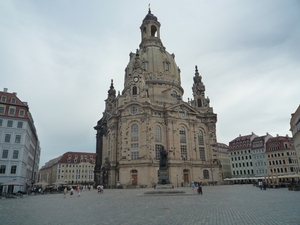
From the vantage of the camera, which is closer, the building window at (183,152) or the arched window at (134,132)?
the arched window at (134,132)

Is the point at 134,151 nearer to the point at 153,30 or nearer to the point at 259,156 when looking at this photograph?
the point at 153,30

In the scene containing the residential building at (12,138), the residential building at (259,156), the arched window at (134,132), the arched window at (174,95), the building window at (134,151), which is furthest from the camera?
the residential building at (259,156)

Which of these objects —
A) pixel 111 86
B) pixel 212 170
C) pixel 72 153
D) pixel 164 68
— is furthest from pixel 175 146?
pixel 72 153

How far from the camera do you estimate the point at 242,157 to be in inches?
3519

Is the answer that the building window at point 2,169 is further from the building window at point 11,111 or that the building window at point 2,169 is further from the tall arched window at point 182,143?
the tall arched window at point 182,143

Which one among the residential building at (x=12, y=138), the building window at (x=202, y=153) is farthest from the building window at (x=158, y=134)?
the residential building at (x=12, y=138)

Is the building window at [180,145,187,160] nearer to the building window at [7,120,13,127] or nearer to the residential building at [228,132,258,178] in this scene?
the building window at [7,120,13,127]

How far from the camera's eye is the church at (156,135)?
2103 inches

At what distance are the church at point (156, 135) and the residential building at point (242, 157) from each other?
103ft

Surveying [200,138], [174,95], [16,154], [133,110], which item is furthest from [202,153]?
[16,154]

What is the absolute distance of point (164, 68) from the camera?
72500mm

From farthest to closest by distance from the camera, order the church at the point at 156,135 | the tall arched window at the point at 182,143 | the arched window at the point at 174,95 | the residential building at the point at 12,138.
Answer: the arched window at the point at 174,95
the tall arched window at the point at 182,143
the church at the point at 156,135
the residential building at the point at 12,138

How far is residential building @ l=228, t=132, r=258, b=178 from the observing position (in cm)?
8725

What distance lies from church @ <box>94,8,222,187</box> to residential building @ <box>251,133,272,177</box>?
3039 centimetres
